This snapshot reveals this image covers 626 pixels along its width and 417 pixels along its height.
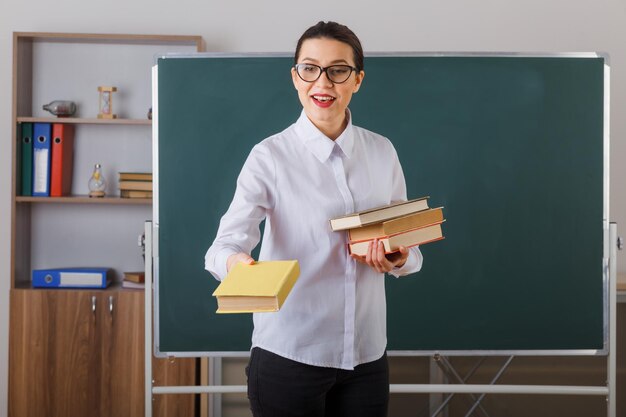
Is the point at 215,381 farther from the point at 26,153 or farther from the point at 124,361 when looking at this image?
the point at 26,153

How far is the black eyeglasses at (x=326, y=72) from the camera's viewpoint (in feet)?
4.72

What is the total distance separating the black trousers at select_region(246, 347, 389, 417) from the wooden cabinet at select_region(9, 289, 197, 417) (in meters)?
1.87

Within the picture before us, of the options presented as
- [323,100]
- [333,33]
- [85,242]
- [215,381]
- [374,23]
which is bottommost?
[215,381]

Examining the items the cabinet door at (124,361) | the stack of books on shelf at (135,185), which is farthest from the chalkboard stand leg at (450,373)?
the stack of books on shelf at (135,185)

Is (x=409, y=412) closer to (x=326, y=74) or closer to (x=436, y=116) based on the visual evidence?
(x=436, y=116)

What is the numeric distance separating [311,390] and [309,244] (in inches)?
10.6

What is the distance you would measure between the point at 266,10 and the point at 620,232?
196 centimetres

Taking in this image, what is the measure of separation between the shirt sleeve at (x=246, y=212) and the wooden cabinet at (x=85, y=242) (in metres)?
1.92

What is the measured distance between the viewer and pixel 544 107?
2756 mm

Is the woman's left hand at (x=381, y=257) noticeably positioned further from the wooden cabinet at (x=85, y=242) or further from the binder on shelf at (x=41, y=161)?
the binder on shelf at (x=41, y=161)

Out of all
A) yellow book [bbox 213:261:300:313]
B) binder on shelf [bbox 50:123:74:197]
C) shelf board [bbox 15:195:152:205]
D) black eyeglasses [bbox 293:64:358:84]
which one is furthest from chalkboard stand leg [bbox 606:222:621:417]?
binder on shelf [bbox 50:123:74:197]

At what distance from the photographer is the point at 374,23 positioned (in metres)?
3.49

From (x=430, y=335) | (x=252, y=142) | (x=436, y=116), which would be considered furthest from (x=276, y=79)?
(x=430, y=335)

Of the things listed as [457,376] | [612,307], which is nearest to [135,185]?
[457,376]
